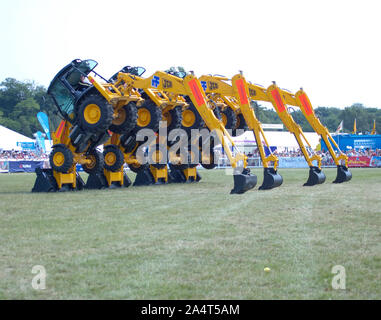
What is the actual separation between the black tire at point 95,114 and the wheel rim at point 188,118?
16.2 feet

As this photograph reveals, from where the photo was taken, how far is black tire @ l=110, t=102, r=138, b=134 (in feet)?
65.1

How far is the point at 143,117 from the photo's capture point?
70.0ft

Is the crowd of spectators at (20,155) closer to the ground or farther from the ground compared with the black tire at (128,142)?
closer to the ground

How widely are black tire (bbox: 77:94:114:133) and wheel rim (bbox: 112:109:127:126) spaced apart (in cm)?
107

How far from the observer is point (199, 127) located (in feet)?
74.6

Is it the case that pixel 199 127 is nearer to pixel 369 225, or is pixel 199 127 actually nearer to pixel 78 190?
pixel 78 190

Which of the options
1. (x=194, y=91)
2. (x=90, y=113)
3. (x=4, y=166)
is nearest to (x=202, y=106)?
(x=194, y=91)

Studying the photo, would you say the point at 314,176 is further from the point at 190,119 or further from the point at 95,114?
the point at 95,114

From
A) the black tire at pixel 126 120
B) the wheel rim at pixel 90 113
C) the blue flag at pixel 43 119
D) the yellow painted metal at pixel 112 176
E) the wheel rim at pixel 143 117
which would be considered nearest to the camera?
the wheel rim at pixel 90 113

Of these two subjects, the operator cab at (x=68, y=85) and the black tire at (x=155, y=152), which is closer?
the operator cab at (x=68, y=85)

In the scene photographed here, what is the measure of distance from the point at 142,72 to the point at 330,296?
19048 millimetres

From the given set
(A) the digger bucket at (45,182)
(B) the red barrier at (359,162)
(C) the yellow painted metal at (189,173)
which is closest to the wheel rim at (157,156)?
(C) the yellow painted metal at (189,173)

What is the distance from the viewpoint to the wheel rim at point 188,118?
22.9m

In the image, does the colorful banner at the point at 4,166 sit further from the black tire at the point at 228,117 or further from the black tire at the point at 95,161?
the black tire at the point at 228,117
